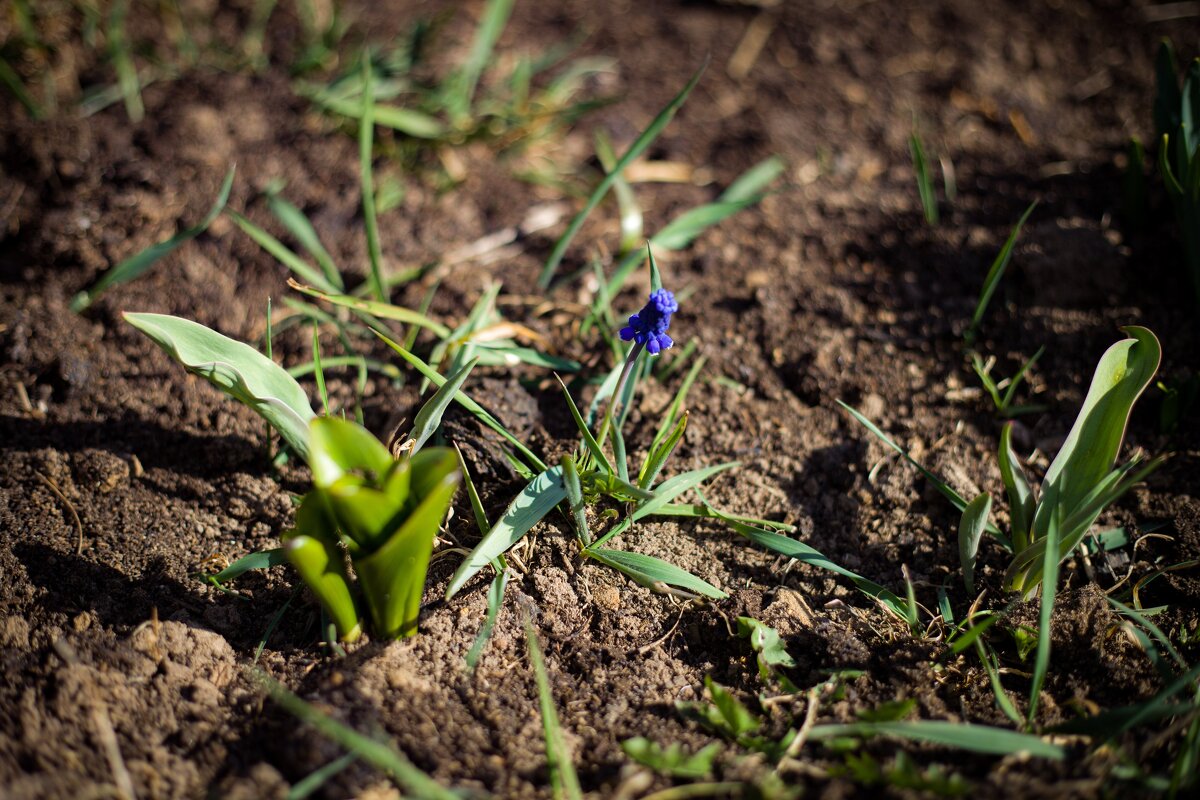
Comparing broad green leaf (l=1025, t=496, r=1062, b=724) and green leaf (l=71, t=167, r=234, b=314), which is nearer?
broad green leaf (l=1025, t=496, r=1062, b=724)

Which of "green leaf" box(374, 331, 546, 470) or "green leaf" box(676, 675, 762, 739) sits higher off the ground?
"green leaf" box(374, 331, 546, 470)

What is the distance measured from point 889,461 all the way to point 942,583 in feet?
1.07

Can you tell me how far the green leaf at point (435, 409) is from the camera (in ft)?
5.19

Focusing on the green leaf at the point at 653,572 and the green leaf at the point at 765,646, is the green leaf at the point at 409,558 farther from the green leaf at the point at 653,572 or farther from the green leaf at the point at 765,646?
the green leaf at the point at 765,646

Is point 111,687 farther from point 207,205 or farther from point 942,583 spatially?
point 942,583

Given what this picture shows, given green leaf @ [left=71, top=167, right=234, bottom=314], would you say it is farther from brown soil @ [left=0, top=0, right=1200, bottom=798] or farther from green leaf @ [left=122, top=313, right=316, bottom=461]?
green leaf @ [left=122, top=313, right=316, bottom=461]

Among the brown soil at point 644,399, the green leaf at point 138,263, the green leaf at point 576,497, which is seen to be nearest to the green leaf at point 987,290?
the brown soil at point 644,399

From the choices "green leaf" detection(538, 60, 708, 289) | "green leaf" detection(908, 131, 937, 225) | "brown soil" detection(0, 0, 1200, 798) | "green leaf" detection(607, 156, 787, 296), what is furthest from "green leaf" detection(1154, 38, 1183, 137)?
"green leaf" detection(538, 60, 708, 289)

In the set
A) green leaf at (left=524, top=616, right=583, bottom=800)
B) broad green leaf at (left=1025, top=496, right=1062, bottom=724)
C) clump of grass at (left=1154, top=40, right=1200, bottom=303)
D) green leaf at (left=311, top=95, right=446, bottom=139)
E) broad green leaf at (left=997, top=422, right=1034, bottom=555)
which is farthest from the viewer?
green leaf at (left=311, top=95, right=446, bottom=139)

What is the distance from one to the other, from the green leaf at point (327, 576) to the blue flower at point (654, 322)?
69 centimetres

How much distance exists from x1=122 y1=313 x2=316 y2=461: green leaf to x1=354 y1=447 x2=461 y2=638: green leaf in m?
0.37

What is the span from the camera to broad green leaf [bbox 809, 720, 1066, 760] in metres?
1.35

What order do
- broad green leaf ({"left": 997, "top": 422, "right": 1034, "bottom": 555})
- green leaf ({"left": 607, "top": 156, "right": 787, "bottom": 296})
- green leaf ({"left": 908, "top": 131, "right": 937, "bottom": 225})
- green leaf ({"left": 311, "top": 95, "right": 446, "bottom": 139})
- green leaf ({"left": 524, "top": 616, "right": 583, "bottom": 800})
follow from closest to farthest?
green leaf ({"left": 524, "top": 616, "right": 583, "bottom": 800}), broad green leaf ({"left": 997, "top": 422, "right": 1034, "bottom": 555}), green leaf ({"left": 607, "top": 156, "right": 787, "bottom": 296}), green leaf ({"left": 908, "top": 131, "right": 937, "bottom": 225}), green leaf ({"left": 311, "top": 95, "right": 446, "bottom": 139})

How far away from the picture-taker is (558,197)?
272 centimetres
